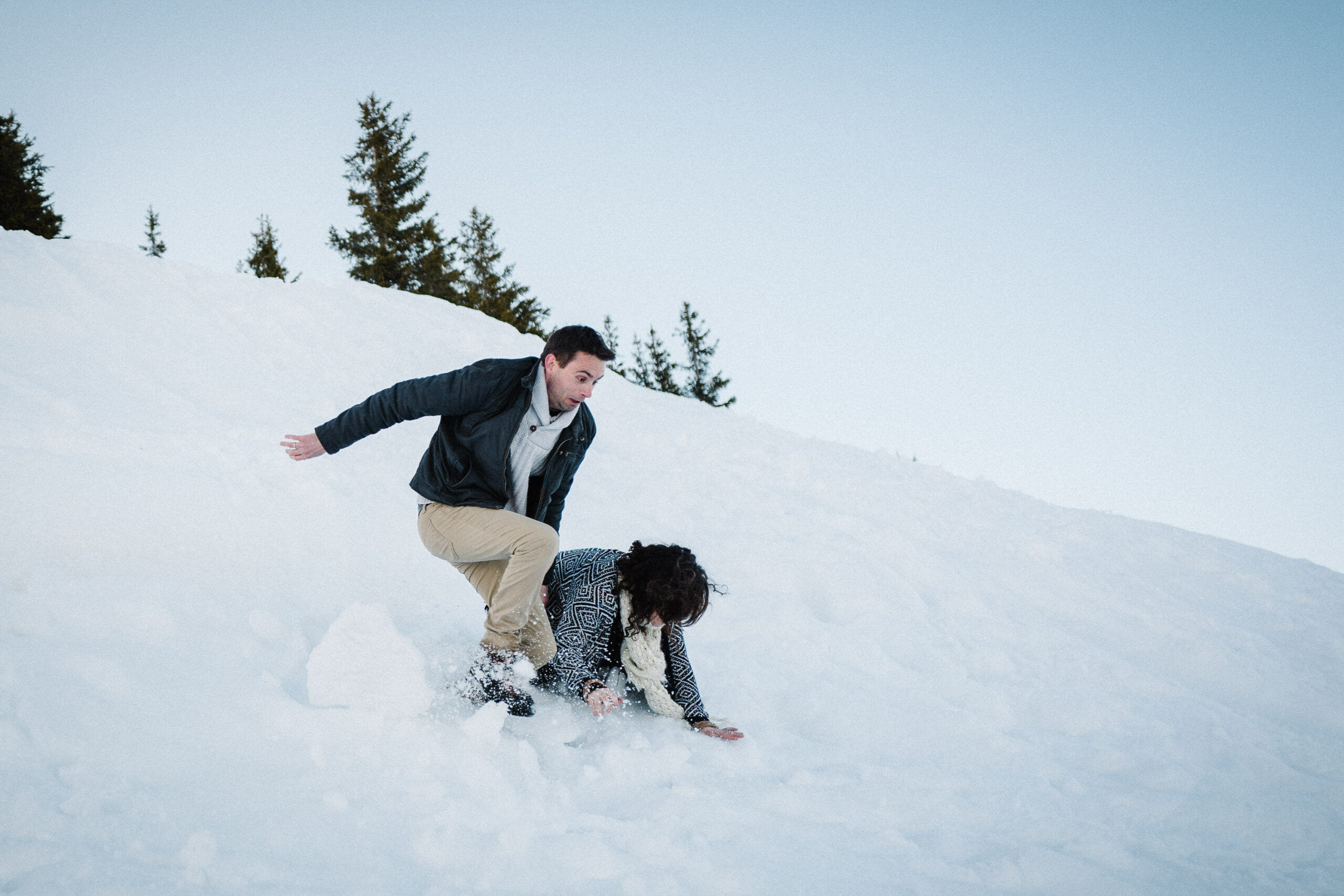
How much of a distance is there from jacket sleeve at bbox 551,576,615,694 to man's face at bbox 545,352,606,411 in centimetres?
81

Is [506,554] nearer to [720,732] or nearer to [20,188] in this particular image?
[720,732]

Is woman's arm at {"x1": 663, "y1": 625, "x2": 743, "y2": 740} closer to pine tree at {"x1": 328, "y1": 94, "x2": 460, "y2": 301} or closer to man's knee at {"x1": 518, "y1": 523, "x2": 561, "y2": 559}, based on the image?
man's knee at {"x1": 518, "y1": 523, "x2": 561, "y2": 559}

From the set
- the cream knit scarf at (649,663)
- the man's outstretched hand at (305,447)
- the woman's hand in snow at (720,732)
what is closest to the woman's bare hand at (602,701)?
the cream knit scarf at (649,663)

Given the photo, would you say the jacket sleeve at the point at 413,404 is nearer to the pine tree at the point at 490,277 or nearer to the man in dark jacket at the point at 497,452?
the man in dark jacket at the point at 497,452

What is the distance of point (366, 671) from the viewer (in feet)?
8.09

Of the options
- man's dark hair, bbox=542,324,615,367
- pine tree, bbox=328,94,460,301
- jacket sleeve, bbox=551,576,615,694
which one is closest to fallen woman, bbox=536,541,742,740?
jacket sleeve, bbox=551,576,615,694

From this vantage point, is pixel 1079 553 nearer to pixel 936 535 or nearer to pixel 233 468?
pixel 936 535

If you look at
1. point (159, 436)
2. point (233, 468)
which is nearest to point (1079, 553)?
point (233, 468)

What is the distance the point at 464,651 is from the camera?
310cm

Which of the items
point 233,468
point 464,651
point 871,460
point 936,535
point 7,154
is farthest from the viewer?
point 7,154

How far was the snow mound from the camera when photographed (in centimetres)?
240

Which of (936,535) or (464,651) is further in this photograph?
(936,535)

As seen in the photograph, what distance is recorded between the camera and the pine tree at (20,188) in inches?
794

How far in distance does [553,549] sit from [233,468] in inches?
97.8
